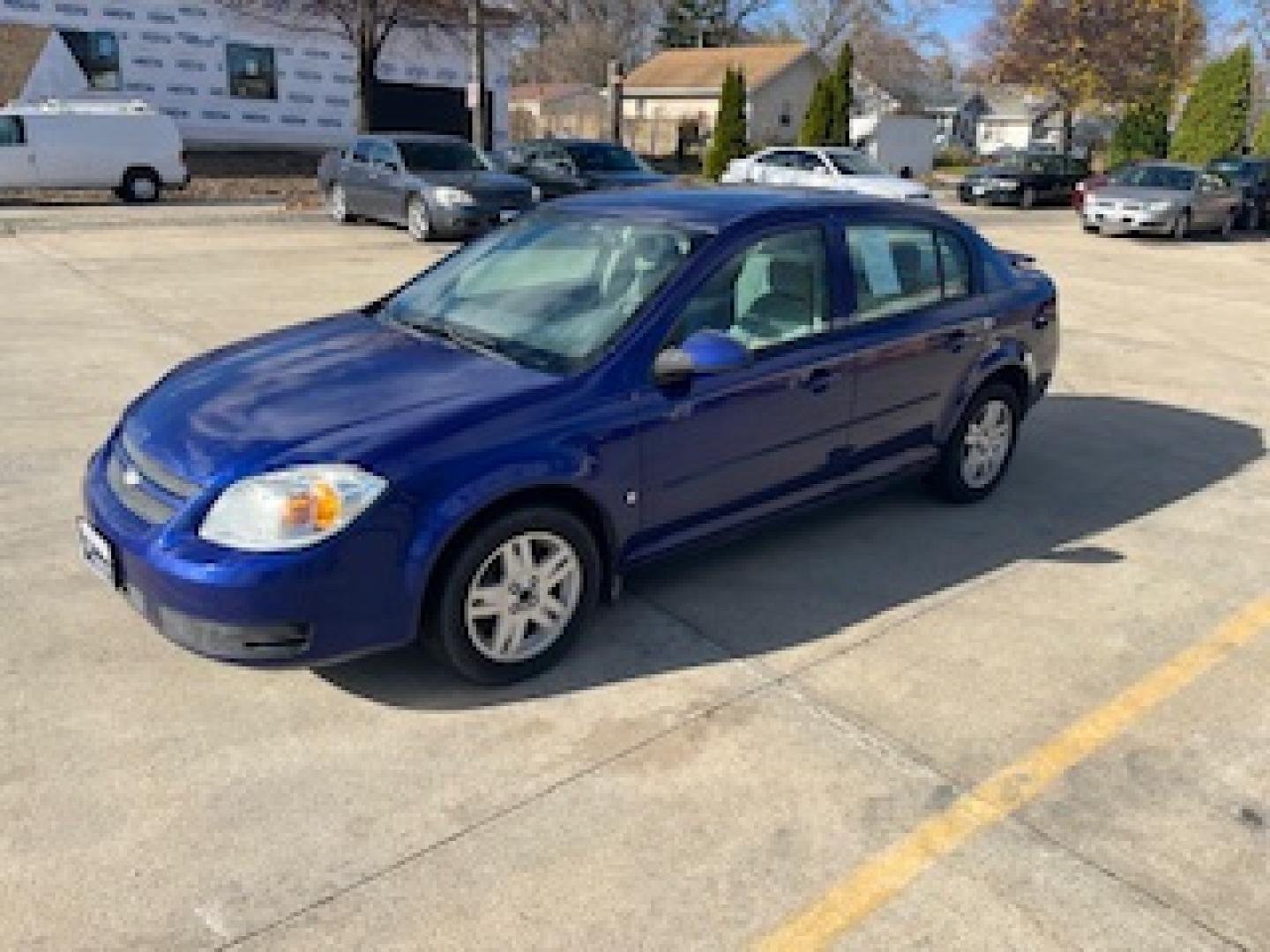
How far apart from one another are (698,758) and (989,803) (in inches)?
33.0

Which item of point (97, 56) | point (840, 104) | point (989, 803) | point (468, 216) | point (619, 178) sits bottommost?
point (989, 803)

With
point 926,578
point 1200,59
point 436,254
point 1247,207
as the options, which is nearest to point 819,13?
point 1200,59

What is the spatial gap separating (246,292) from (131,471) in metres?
7.84

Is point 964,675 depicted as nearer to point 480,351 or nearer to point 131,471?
point 480,351

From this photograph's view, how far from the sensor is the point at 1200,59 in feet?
152

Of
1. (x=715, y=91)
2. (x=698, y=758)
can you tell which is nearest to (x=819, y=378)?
(x=698, y=758)

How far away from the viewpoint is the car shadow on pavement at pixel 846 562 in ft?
12.1

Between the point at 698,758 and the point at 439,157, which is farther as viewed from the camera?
the point at 439,157

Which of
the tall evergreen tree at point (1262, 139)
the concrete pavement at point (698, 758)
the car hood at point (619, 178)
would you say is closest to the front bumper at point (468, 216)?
the car hood at point (619, 178)

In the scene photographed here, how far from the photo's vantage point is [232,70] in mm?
27734

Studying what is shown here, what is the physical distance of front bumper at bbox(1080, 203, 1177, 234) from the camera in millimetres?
19750

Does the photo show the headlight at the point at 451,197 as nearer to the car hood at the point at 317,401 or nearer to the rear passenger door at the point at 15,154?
the rear passenger door at the point at 15,154

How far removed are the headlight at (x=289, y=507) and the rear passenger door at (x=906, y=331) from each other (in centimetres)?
221

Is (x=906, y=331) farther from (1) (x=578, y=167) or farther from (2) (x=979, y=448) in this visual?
(1) (x=578, y=167)
